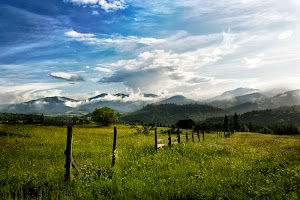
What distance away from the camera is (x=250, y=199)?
6875mm

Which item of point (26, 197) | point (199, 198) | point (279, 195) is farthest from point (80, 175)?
point (279, 195)

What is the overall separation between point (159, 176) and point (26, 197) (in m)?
6.37

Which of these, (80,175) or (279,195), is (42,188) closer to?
(80,175)

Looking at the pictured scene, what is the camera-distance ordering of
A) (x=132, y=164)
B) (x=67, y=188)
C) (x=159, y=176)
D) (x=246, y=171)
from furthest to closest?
(x=132, y=164), (x=246, y=171), (x=159, y=176), (x=67, y=188)

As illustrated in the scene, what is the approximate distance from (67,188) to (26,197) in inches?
60.7

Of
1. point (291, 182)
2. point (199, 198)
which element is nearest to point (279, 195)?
point (291, 182)

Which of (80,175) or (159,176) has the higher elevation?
(80,175)

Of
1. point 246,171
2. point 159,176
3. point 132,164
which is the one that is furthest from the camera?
point 132,164

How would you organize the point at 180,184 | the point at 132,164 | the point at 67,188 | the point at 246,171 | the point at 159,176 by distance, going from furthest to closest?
the point at 132,164 → the point at 246,171 → the point at 159,176 → the point at 180,184 → the point at 67,188

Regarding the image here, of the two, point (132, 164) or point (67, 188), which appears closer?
point (67, 188)

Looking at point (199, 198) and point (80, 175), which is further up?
point (80, 175)

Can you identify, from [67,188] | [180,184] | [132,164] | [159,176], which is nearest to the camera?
[67,188]

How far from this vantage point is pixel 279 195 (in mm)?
7184

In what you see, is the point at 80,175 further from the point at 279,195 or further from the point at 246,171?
the point at 246,171
